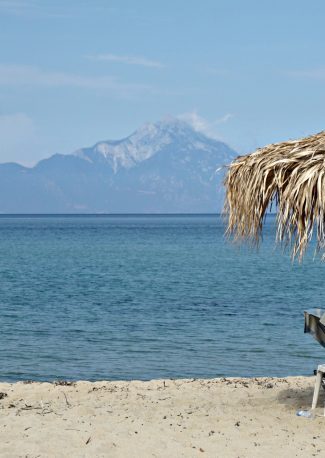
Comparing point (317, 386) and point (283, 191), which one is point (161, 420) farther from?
point (283, 191)

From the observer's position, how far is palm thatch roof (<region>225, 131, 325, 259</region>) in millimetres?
6500

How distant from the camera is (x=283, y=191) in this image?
6789 millimetres

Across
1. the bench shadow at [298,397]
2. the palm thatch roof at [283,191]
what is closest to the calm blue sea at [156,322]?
the bench shadow at [298,397]

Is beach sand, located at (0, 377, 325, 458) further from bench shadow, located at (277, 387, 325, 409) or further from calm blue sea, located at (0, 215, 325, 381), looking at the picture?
calm blue sea, located at (0, 215, 325, 381)

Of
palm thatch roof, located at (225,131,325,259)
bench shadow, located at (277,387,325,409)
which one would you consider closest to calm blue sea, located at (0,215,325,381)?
bench shadow, located at (277,387,325,409)

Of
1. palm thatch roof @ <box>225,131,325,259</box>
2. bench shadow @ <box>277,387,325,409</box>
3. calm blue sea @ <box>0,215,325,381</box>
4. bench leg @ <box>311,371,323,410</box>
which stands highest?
palm thatch roof @ <box>225,131,325,259</box>

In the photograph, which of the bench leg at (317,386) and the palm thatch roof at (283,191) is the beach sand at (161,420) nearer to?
the bench leg at (317,386)

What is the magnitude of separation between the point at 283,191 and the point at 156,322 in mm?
10806

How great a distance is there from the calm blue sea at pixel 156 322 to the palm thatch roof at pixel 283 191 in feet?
10.0

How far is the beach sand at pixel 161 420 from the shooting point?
6430 millimetres

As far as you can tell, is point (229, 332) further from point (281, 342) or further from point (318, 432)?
point (318, 432)

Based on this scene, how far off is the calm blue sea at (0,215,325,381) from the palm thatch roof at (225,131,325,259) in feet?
10.0

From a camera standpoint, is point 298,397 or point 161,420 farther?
point 298,397

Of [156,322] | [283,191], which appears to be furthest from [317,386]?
[156,322]
